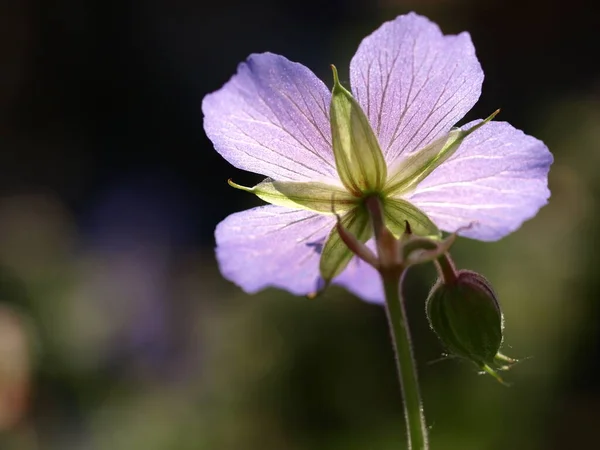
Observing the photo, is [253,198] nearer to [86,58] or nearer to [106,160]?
[106,160]

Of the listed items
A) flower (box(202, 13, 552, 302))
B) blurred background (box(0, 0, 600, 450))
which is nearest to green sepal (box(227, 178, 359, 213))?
flower (box(202, 13, 552, 302))

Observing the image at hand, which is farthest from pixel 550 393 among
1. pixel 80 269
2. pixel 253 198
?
pixel 80 269

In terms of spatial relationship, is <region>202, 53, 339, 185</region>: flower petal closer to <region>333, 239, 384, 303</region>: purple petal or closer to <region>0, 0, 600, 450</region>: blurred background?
<region>333, 239, 384, 303</region>: purple petal

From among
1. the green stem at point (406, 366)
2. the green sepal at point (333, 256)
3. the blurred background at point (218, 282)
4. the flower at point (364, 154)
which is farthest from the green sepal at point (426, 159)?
the blurred background at point (218, 282)

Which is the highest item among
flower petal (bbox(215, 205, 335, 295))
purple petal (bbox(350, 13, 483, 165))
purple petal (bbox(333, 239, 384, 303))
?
purple petal (bbox(350, 13, 483, 165))

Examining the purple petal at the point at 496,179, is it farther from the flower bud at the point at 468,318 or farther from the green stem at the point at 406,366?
the green stem at the point at 406,366

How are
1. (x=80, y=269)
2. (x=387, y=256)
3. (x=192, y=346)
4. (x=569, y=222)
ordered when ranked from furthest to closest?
1. (x=80, y=269)
2. (x=192, y=346)
3. (x=569, y=222)
4. (x=387, y=256)
